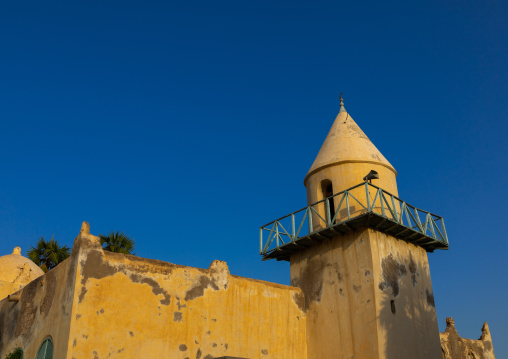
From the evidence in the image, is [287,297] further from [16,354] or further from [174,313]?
[16,354]

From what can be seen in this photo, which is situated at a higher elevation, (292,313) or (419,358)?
(292,313)

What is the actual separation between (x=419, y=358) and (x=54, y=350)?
10.7 meters

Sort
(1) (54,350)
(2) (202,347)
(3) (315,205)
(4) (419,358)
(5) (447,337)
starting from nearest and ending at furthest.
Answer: (1) (54,350)
(2) (202,347)
(4) (419,358)
(3) (315,205)
(5) (447,337)

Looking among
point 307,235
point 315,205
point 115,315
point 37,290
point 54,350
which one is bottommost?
point 54,350

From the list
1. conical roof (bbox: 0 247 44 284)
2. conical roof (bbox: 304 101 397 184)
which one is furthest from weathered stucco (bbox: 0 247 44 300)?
conical roof (bbox: 304 101 397 184)

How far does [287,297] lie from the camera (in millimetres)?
17031

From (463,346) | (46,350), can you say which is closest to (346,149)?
(463,346)

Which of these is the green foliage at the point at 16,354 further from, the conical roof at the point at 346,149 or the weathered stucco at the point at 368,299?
the conical roof at the point at 346,149

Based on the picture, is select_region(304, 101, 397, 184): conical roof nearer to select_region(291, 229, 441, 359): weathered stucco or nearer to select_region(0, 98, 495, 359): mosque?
select_region(0, 98, 495, 359): mosque

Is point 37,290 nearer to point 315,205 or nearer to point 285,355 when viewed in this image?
point 285,355

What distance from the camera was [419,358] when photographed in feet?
51.6

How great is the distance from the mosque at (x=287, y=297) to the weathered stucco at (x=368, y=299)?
0.11 feet

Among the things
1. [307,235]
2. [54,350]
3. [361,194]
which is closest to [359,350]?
[307,235]

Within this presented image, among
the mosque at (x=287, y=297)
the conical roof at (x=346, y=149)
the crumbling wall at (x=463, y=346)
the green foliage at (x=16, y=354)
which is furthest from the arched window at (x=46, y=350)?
the crumbling wall at (x=463, y=346)
